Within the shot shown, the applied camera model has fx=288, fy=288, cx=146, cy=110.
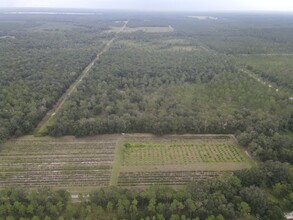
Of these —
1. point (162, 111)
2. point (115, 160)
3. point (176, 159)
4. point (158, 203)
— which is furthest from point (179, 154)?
point (162, 111)

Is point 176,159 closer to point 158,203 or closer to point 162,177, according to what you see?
point 162,177

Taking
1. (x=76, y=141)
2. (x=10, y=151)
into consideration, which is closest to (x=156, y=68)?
(x=76, y=141)

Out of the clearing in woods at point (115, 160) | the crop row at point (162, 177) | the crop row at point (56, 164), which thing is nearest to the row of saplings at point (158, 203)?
the crop row at point (162, 177)

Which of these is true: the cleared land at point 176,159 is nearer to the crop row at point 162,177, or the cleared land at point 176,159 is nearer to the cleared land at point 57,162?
the crop row at point 162,177

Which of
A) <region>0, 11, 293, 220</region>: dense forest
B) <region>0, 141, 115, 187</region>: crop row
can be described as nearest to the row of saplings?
<region>0, 11, 293, 220</region>: dense forest

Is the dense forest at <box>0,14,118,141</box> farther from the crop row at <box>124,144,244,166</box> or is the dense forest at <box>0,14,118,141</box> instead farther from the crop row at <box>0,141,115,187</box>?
the crop row at <box>124,144,244,166</box>
